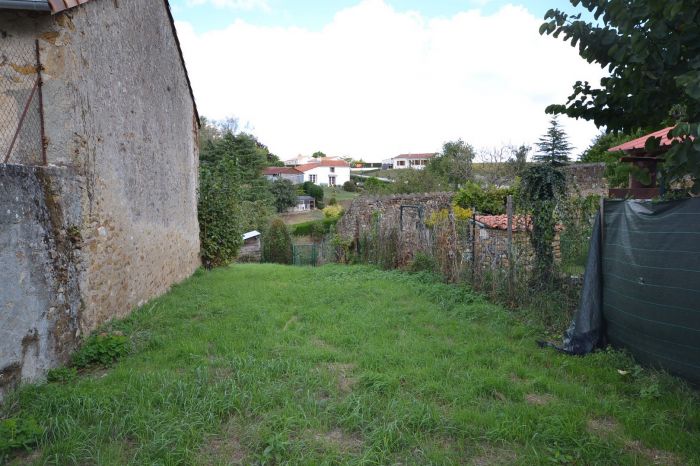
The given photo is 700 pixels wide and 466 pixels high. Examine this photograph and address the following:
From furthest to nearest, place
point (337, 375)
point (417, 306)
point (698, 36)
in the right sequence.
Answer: point (417, 306) → point (337, 375) → point (698, 36)

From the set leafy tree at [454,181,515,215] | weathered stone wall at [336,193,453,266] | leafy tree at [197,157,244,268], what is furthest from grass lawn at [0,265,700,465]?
leafy tree at [454,181,515,215]

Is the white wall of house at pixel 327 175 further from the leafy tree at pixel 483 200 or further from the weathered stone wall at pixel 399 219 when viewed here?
the leafy tree at pixel 483 200

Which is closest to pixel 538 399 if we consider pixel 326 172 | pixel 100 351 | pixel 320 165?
pixel 100 351

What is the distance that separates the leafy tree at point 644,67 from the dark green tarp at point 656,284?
94cm

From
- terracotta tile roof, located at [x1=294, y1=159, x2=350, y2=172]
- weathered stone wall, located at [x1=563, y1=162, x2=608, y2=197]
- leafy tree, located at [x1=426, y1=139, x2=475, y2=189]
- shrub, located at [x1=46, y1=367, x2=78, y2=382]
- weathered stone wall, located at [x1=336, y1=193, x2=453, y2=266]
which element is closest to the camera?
shrub, located at [x1=46, y1=367, x2=78, y2=382]

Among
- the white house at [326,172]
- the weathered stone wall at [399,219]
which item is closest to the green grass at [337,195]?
the white house at [326,172]

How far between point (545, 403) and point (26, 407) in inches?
164

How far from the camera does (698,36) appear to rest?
9.09 feet

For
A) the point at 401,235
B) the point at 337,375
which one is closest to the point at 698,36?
the point at 337,375

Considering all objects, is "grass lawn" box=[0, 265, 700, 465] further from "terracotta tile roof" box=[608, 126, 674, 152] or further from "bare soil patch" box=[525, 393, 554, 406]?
"terracotta tile roof" box=[608, 126, 674, 152]

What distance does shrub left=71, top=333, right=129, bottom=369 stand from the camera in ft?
14.9

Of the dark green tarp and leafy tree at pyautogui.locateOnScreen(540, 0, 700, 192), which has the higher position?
leafy tree at pyautogui.locateOnScreen(540, 0, 700, 192)

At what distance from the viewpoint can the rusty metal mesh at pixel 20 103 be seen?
4633 millimetres

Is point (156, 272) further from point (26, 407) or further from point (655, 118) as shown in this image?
point (655, 118)
